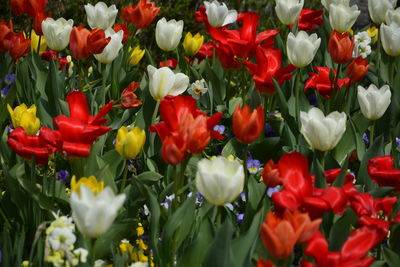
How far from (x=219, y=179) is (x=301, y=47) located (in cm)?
117

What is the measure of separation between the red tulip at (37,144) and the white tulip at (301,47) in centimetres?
113

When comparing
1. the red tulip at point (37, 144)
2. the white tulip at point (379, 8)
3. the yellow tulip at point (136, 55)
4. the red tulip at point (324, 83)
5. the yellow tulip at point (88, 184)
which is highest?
the red tulip at point (37, 144)

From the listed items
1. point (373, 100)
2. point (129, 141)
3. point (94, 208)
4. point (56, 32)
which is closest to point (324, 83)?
point (373, 100)

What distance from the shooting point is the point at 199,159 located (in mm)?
2732

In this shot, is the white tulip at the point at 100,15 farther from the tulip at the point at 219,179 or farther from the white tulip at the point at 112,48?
the tulip at the point at 219,179

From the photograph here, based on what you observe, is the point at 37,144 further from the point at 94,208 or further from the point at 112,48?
the point at 112,48

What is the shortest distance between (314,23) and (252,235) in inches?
84.4

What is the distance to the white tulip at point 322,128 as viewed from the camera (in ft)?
7.19

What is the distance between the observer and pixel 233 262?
5.99 ft

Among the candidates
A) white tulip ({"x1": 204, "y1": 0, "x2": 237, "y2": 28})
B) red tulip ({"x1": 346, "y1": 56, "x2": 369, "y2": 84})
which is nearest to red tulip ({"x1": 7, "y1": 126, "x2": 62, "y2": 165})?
red tulip ({"x1": 346, "y1": 56, "x2": 369, "y2": 84})

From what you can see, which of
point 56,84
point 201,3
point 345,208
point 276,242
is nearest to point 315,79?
point 56,84

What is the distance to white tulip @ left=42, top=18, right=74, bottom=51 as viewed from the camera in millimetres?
3021

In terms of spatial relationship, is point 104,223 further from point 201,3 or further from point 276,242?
point 201,3

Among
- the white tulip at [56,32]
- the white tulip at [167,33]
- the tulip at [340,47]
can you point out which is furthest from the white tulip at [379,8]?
the white tulip at [56,32]
